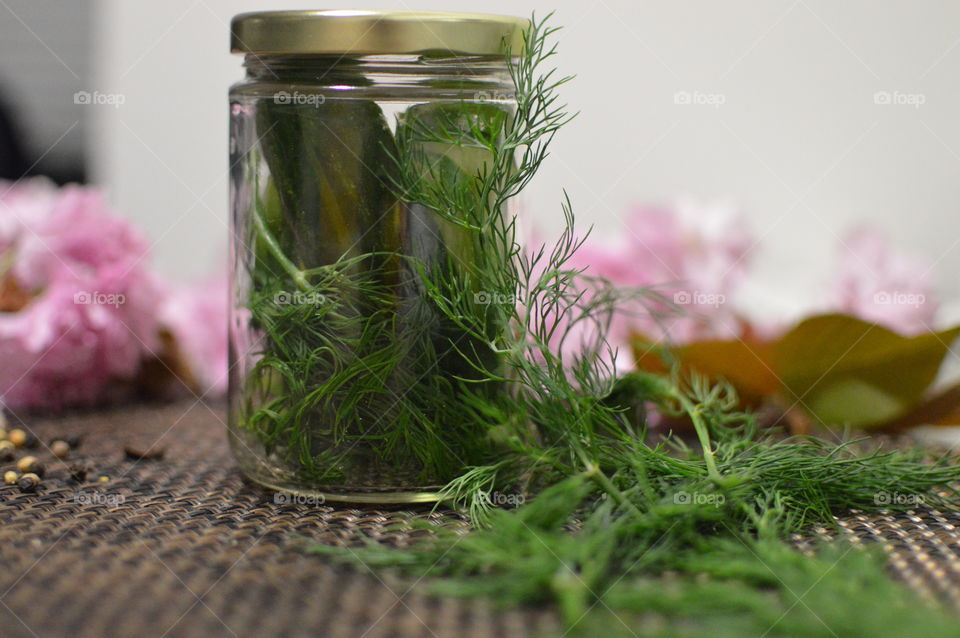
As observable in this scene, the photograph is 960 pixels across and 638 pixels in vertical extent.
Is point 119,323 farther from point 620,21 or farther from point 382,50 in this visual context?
point 620,21

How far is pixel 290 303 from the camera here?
568 mm

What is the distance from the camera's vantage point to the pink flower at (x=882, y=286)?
0.91 meters

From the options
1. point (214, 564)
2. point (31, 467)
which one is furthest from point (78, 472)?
point (214, 564)

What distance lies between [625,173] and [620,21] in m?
0.20

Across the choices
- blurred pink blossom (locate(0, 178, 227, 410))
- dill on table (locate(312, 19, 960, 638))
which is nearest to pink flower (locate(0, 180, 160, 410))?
blurred pink blossom (locate(0, 178, 227, 410))

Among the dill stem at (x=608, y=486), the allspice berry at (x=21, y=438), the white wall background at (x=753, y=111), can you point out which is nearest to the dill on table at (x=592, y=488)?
the dill stem at (x=608, y=486)

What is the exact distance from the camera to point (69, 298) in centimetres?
83

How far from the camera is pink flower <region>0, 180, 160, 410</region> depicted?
827 mm

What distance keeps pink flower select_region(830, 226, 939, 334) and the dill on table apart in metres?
0.25

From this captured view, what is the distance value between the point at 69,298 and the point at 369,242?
397 millimetres

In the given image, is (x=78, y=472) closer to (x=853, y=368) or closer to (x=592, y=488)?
(x=592, y=488)

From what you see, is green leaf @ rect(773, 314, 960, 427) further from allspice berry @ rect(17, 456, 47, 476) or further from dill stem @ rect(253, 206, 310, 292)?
allspice berry @ rect(17, 456, 47, 476)

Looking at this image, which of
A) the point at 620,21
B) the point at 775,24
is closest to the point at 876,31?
the point at 775,24

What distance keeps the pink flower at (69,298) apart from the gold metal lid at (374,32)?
371 millimetres
